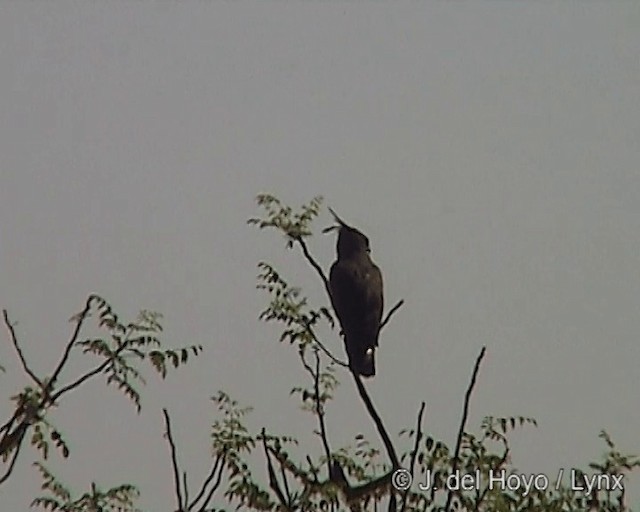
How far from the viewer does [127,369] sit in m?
4.04

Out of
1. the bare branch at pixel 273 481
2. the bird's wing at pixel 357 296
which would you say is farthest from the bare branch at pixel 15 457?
the bird's wing at pixel 357 296

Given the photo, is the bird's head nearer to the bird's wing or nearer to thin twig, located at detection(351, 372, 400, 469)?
the bird's wing

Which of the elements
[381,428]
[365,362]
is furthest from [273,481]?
[365,362]

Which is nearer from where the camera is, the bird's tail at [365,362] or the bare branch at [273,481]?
the bare branch at [273,481]

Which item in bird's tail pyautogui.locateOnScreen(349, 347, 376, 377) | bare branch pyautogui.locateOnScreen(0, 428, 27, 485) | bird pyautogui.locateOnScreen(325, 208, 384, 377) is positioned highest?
bird pyautogui.locateOnScreen(325, 208, 384, 377)

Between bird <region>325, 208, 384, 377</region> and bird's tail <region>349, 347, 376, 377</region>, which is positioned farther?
bird <region>325, 208, 384, 377</region>

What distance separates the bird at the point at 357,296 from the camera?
5.90 metres

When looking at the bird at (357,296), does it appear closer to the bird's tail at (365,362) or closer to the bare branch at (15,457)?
the bird's tail at (365,362)

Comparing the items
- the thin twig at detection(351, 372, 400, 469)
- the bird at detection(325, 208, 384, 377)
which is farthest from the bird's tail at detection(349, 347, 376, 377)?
the thin twig at detection(351, 372, 400, 469)

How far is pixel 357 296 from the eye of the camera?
6.33 meters

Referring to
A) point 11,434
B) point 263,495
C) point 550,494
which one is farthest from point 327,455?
point 11,434

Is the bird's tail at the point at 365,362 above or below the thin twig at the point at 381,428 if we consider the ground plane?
→ above

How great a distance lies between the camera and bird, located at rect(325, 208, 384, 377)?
5898mm

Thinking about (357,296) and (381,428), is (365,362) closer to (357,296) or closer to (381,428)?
(357,296)
